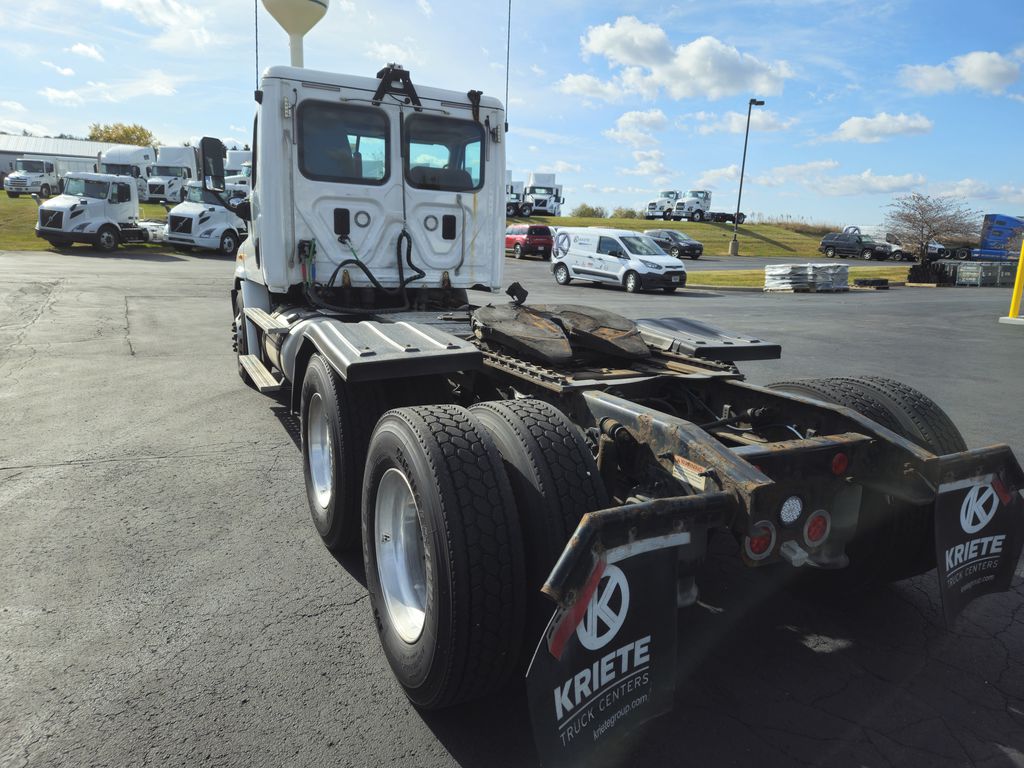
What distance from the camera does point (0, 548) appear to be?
3967 millimetres

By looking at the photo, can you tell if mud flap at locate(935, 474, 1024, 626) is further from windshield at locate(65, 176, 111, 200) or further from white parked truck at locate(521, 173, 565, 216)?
white parked truck at locate(521, 173, 565, 216)

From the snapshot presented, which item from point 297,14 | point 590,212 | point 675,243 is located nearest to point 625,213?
point 590,212

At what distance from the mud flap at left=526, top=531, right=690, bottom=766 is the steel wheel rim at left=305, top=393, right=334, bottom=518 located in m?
2.56

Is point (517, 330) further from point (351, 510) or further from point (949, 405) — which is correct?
point (949, 405)

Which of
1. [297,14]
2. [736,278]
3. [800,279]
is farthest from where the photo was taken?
[736,278]

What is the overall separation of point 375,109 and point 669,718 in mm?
4963

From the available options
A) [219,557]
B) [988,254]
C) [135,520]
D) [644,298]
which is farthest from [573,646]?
[988,254]

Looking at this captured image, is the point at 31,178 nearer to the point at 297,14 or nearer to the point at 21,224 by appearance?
the point at 21,224

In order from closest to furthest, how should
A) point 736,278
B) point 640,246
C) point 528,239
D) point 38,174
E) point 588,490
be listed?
point 588,490
point 640,246
point 736,278
point 528,239
point 38,174

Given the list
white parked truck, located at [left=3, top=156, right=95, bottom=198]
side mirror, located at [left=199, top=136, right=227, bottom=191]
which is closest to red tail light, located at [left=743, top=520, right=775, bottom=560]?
side mirror, located at [left=199, top=136, right=227, bottom=191]

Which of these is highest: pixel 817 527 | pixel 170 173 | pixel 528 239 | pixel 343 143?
pixel 170 173

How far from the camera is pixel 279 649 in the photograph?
3.12 meters

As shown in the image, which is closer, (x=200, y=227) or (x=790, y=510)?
(x=790, y=510)

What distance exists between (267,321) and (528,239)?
94.3ft
